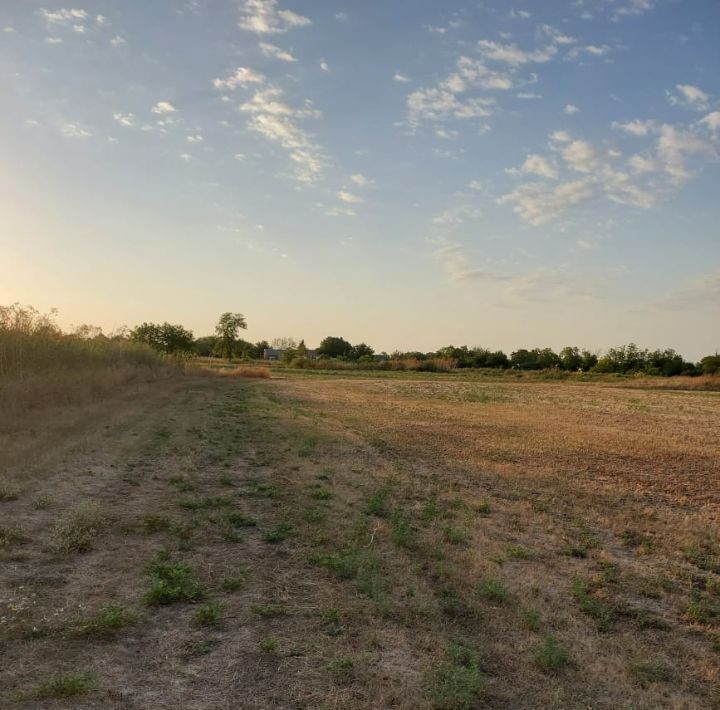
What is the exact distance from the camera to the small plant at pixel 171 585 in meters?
4.82

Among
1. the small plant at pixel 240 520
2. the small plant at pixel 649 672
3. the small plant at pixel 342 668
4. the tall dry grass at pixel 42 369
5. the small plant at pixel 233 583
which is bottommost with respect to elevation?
the small plant at pixel 649 672

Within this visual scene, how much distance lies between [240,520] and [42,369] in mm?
15503

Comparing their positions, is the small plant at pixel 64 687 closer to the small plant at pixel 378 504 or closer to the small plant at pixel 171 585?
the small plant at pixel 171 585

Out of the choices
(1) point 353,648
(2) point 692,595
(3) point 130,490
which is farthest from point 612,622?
(3) point 130,490

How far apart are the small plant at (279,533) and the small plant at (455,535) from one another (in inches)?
71.7

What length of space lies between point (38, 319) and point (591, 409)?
21962mm

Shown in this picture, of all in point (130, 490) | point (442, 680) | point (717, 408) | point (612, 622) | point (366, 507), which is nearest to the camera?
point (442, 680)

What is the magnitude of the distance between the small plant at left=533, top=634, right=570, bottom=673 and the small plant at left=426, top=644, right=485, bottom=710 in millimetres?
449

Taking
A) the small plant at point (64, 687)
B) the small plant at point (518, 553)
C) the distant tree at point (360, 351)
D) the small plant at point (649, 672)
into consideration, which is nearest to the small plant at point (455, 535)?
the small plant at point (518, 553)

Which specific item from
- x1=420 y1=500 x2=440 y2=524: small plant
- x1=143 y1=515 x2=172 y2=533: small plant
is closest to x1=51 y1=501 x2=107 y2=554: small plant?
x1=143 y1=515 x2=172 y2=533: small plant

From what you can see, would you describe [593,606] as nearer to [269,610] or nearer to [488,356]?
[269,610]

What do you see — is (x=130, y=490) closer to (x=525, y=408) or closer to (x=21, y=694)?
(x=21, y=694)

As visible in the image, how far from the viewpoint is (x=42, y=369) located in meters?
19.6

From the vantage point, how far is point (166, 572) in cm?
536
